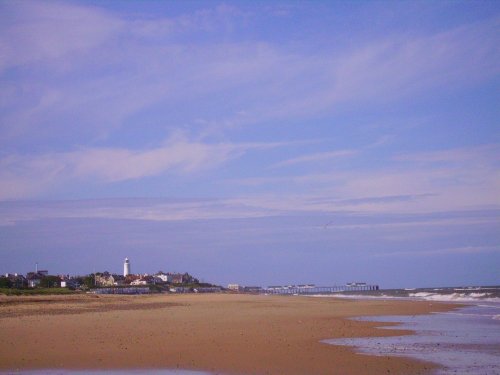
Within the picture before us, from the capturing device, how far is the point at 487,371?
1275 cm

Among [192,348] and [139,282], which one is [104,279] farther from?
[192,348]

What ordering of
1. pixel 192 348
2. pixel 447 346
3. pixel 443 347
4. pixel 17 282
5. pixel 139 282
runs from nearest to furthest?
1. pixel 192 348
2. pixel 443 347
3. pixel 447 346
4. pixel 17 282
5. pixel 139 282

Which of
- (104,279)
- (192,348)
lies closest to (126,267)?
(104,279)

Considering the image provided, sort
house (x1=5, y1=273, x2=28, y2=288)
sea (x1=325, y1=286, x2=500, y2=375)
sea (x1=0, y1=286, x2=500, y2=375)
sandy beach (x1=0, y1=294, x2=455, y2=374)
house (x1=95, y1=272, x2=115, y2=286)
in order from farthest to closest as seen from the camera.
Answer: house (x1=95, y1=272, x2=115, y2=286) < house (x1=5, y1=273, x2=28, y2=288) < sea (x1=325, y1=286, x2=500, y2=375) < sandy beach (x1=0, y1=294, x2=455, y2=374) < sea (x1=0, y1=286, x2=500, y2=375)

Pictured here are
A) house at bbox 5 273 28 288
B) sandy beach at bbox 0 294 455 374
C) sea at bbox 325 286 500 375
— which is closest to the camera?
sandy beach at bbox 0 294 455 374

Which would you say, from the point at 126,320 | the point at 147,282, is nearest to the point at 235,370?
the point at 126,320

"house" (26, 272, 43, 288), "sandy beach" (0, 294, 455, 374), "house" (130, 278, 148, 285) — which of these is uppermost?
"house" (26, 272, 43, 288)

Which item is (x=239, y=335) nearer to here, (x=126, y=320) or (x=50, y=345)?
(x=50, y=345)

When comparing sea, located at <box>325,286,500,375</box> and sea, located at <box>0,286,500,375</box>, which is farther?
sea, located at <box>325,286,500,375</box>

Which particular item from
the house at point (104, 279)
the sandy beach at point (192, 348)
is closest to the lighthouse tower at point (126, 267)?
the house at point (104, 279)

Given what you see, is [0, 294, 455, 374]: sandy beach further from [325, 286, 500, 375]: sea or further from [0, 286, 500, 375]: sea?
[325, 286, 500, 375]: sea

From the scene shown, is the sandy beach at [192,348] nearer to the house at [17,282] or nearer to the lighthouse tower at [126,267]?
the house at [17,282]

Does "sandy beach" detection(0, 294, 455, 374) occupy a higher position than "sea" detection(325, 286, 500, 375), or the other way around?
"sandy beach" detection(0, 294, 455, 374)

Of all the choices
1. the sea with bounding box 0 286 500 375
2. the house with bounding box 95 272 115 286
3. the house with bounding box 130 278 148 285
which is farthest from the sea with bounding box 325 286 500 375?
the house with bounding box 95 272 115 286
